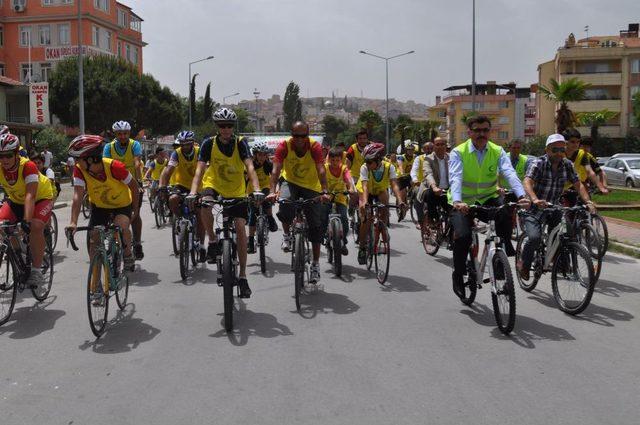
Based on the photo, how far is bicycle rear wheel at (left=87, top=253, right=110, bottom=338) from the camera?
575 cm

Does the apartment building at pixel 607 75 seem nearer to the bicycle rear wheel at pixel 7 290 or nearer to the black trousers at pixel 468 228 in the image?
the black trousers at pixel 468 228

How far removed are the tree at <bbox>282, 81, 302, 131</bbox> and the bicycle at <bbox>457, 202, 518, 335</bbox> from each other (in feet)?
431

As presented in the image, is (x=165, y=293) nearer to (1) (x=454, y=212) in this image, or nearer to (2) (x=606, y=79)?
(1) (x=454, y=212)

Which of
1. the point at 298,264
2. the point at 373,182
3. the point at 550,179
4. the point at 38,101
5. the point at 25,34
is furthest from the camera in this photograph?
the point at 25,34

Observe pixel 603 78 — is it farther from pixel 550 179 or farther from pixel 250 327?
pixel 250 327

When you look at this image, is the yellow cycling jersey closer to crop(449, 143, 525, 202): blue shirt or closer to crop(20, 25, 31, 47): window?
crop(449, 143, 525, 202): blue shirt

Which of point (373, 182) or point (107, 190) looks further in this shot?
point (373, 182)

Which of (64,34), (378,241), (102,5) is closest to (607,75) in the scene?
(102,5)

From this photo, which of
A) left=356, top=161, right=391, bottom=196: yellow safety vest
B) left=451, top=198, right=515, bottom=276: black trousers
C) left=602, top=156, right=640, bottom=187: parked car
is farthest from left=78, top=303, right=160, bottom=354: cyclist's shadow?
left=602, top=156, right=640, bottom=187: parked car

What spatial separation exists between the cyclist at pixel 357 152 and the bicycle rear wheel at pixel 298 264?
5.10 metres

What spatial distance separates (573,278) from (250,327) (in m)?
3.04

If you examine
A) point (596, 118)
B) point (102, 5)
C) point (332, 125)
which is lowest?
point (596, 118)

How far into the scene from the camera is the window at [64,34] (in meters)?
62.5

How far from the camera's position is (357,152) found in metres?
12.2
